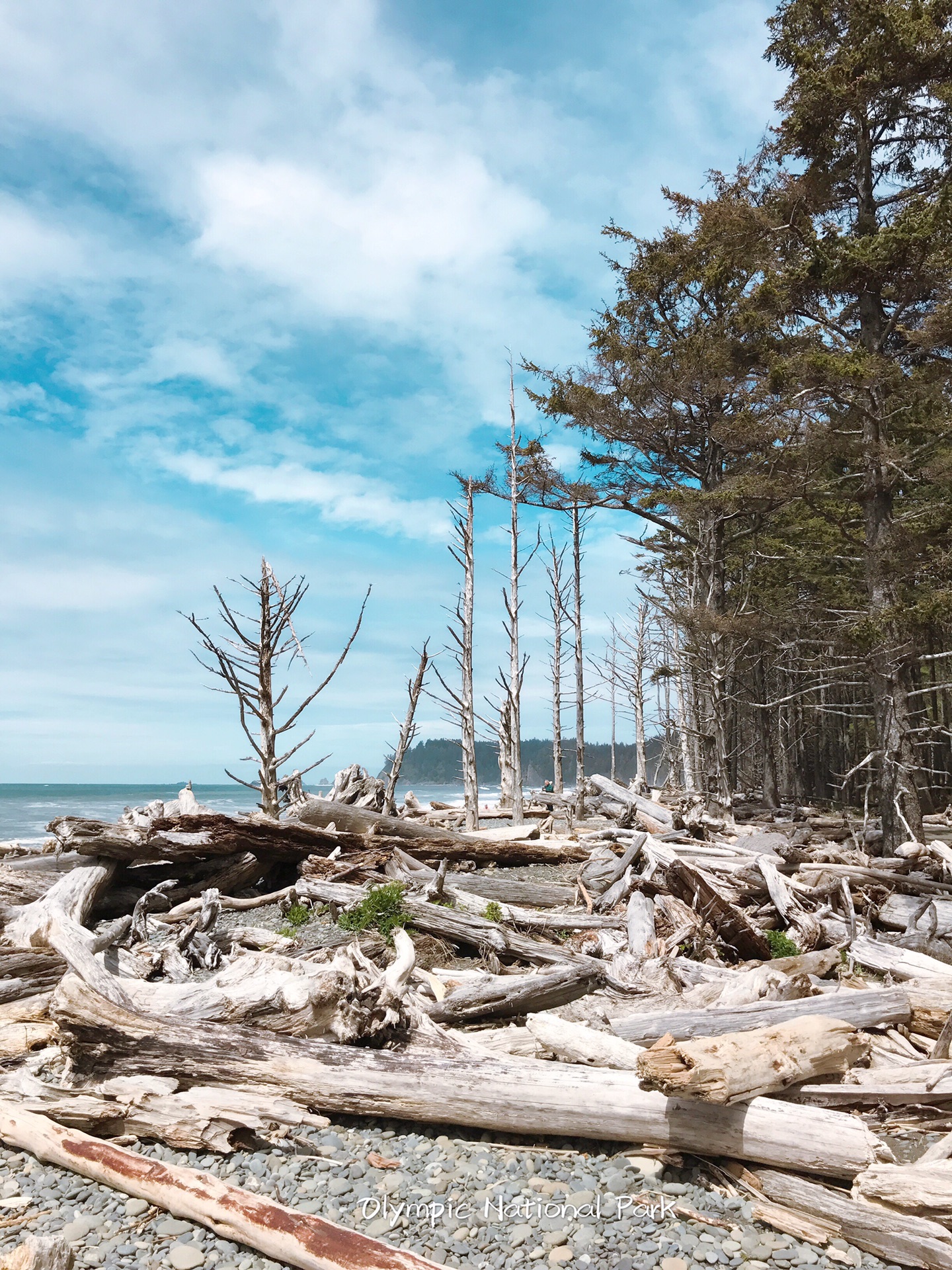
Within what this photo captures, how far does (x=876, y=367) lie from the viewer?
40.6 ft

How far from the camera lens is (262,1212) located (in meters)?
3.38

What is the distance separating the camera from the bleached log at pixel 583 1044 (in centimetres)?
446

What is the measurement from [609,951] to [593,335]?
16.1 m

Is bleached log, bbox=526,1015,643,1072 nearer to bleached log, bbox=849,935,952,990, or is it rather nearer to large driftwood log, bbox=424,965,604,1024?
large driftwood log, bbox=424,965,604,1024

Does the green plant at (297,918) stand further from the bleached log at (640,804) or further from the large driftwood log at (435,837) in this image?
the bleached log at (640,804)

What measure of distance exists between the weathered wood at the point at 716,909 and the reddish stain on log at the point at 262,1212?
19.2 feet

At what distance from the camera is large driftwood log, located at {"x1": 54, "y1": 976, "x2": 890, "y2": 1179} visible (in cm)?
367

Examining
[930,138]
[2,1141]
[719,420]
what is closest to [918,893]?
[2,1141]

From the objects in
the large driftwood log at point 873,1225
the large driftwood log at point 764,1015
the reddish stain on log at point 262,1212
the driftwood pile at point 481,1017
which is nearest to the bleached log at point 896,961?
the driftwood pile at point 481,1017

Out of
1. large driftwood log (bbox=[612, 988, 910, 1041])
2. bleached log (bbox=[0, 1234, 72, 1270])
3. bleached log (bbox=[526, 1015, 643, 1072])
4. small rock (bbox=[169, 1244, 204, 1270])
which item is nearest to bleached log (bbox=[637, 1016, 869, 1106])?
bleached log (bbox=[526, 1015, 643, 1072])

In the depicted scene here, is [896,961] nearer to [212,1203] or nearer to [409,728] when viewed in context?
[212,1203]

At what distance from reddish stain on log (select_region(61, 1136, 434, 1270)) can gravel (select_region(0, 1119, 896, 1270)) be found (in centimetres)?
13

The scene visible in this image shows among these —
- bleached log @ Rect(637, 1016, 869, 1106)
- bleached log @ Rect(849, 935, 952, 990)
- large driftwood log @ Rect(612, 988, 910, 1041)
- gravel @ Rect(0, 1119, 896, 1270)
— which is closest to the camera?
gravel @ Rect(0, 1119, 896, 1270)

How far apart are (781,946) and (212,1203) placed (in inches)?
249
